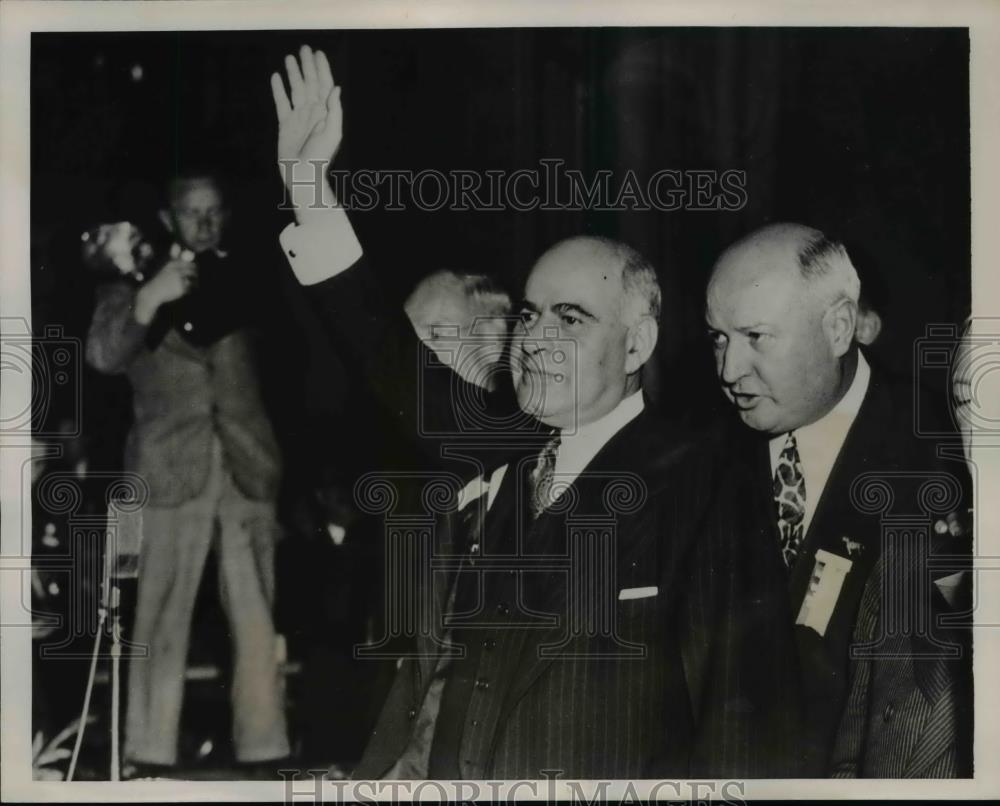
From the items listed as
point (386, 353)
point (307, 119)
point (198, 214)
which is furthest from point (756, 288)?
point (198, 214)

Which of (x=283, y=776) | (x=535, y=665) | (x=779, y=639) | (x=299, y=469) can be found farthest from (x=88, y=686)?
(x=779, y=639)

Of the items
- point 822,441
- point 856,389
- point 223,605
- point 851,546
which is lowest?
point 223,605

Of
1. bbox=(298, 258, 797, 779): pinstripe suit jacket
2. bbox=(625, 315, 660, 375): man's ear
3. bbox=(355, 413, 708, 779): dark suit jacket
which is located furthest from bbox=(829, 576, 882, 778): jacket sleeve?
bbox=(625, 315, 660, 375): man's ear

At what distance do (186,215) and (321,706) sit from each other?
1137 mm

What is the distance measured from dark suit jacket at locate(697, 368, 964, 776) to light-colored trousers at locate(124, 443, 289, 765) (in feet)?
3.22

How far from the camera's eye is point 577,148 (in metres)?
1.90

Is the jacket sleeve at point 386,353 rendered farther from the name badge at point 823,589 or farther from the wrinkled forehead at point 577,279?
the name badge at point 823,589

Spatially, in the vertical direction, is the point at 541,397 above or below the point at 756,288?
below

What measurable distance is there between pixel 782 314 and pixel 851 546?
53 cm

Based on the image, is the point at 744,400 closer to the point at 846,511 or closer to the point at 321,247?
the point at 846,511

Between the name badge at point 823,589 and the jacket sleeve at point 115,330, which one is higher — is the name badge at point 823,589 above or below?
below

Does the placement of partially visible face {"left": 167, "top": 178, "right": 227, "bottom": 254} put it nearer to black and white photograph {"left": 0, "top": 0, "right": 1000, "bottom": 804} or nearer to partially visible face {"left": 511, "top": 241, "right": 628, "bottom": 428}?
black and white photograph {"left": 0, "top": 0, "right": 1000, "bottom": 804}

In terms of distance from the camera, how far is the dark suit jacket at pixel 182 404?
1.90 meters

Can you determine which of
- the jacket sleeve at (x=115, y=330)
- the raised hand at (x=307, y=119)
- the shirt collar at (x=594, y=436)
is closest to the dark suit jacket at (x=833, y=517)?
the shirt collar at (x=594, y=436)
